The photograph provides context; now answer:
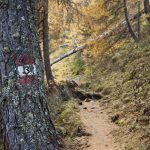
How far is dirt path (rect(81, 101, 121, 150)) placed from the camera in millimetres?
8344

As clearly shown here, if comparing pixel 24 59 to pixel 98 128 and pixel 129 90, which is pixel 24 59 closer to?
pixel 98 128

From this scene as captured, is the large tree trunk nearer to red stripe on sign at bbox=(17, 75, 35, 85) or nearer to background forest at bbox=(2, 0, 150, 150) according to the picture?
red stripe on sign at bbox=(17, 75, 35, 85)

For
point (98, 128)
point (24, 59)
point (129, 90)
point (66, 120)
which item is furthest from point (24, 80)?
point (129, 90)

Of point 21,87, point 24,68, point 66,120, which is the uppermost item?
point 24,68

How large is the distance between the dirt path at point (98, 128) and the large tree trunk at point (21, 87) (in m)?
4.10

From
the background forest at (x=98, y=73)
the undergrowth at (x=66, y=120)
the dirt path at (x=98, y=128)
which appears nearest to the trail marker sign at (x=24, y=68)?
the background forest at (x=98, y=73)

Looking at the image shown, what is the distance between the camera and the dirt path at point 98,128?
8344mm

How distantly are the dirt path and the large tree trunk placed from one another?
4.10 metres

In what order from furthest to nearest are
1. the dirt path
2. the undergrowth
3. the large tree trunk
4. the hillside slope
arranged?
the undergrowth
the hillside slope
the dirt path
the large tree trunk

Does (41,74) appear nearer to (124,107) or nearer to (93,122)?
(93,122)

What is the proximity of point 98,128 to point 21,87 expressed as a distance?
653 cm

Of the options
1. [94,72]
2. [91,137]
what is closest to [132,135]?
[91,137]

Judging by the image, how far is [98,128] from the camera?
34.1ft

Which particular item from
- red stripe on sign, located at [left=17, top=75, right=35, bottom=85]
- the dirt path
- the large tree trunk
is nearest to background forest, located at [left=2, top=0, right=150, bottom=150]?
the dirt path
